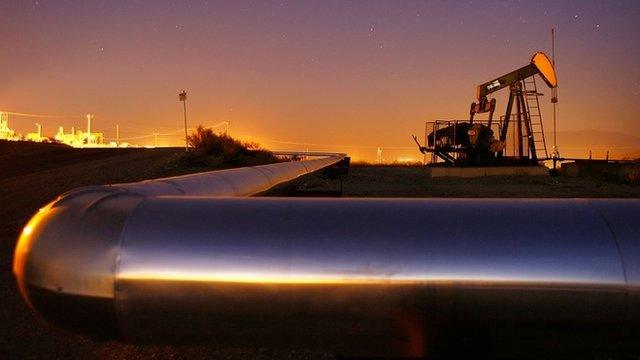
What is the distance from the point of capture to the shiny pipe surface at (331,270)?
1.70m

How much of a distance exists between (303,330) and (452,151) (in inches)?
1167

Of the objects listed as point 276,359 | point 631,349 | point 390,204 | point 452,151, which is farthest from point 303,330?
point 452,151

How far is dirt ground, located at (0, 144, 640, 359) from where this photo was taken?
4.19m

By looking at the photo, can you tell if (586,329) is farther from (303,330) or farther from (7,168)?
(7,168)

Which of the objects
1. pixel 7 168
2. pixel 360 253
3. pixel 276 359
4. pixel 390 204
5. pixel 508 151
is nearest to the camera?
pixel 360 253

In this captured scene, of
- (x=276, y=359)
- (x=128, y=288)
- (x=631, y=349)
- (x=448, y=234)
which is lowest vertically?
(x=276, y=359)

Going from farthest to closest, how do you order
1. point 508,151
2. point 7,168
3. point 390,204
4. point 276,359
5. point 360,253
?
point 508,151 < point 7,168 < point 276,359 < point 390,204 < point 360,253

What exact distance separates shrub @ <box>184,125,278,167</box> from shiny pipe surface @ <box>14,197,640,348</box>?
821 inches

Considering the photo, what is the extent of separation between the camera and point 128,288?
1775mm

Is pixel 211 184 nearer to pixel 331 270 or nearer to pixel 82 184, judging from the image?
pixel 331 270

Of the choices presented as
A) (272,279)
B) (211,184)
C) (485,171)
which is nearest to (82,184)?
(211,184)

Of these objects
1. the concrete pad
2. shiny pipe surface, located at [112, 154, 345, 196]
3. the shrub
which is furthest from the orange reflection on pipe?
the concrete pad

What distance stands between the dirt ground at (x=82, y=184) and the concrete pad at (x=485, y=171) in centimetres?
193

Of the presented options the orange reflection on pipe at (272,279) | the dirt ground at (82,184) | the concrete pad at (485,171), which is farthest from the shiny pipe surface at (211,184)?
the concrete pad at (485,171)
